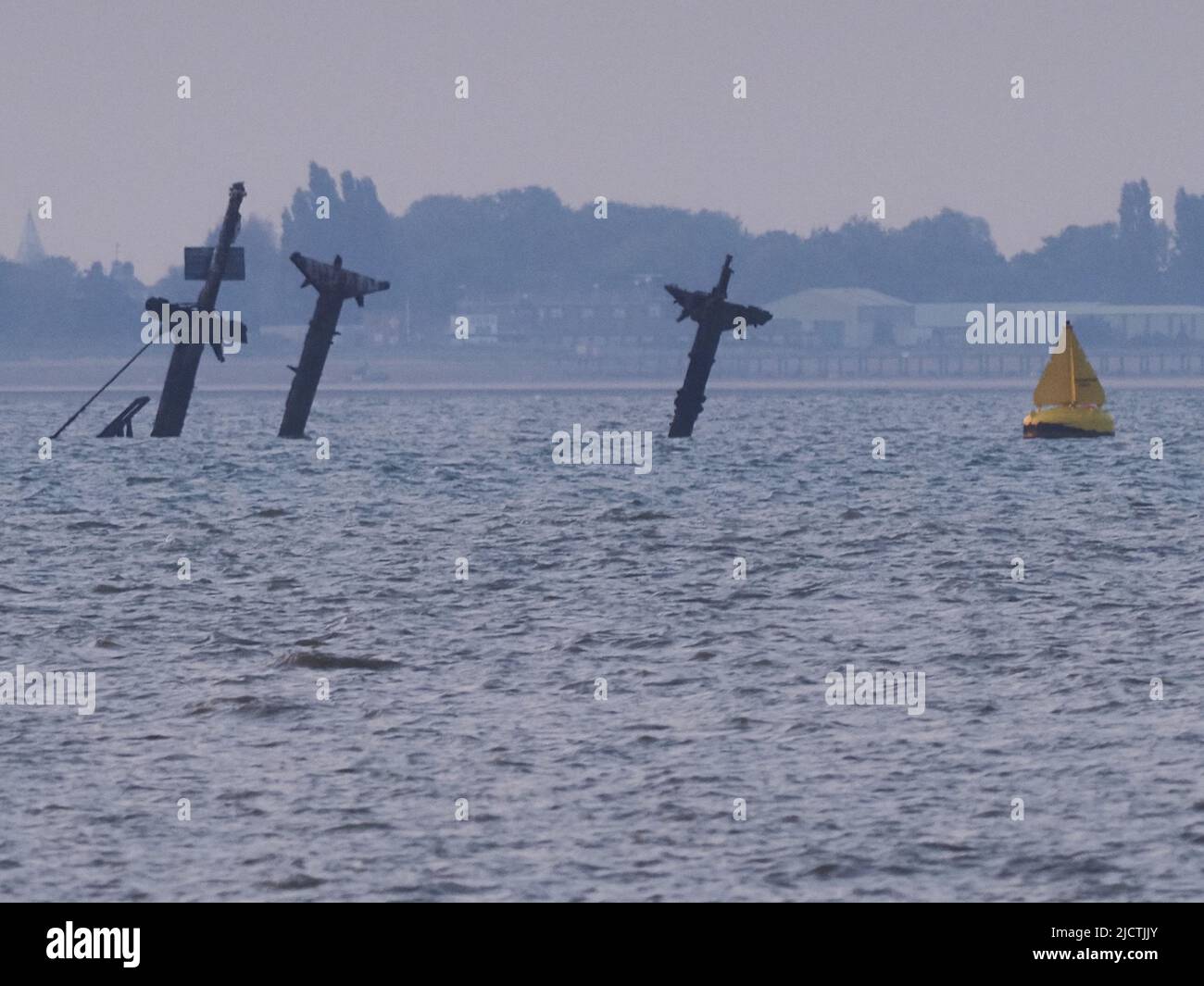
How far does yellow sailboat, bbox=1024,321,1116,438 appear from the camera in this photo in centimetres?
8319

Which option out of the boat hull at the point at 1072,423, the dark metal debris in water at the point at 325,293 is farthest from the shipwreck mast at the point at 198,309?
the boat hull at the point at 1072,423

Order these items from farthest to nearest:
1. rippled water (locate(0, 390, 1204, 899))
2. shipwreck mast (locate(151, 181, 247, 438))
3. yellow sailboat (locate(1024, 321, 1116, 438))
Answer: yellow sailboat (locate(1024, 321, 1116, 438)) < shipwreck mast (locate(151, 181, 247, 438)) < rippled water (locate(0, 390, 1204, 899))

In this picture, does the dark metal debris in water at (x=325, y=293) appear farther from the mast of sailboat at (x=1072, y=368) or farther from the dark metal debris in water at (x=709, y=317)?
the mast of sailboat at (x=1072, y=368)

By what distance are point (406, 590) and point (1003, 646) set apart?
10048 millimetres

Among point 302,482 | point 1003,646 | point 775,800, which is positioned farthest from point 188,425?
point 775,800

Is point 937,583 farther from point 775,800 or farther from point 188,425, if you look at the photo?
point 188,425

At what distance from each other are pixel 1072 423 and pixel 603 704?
210ft

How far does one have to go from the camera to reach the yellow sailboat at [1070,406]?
83.2 m

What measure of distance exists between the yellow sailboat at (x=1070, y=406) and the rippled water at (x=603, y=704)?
31783 millimetres

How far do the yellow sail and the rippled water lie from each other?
99.3 ft

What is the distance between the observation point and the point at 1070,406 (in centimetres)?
8469

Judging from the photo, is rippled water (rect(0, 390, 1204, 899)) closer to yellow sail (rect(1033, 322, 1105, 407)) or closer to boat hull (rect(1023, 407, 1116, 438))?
yellow sail (rect(1033, 322, 1105, 407))

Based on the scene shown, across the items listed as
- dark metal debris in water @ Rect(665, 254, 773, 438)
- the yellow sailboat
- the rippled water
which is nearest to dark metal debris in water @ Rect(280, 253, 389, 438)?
dark metal debris in water @ Rect(665, 254, 773, 438)

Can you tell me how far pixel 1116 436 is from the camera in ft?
322
